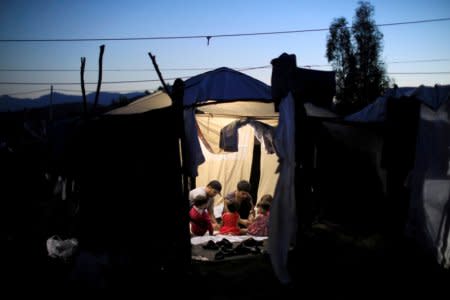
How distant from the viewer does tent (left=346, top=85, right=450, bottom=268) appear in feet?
16.7

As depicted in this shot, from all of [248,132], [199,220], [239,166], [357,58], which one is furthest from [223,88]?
[357,58]

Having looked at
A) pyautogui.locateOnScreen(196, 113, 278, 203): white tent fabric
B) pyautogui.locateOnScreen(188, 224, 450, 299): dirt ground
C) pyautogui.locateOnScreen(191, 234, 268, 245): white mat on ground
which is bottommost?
pyautogui.locateOnScreen(191, 234, 268, 245): white mat on ground

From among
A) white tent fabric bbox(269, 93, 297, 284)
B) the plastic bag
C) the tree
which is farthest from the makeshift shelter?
the tree

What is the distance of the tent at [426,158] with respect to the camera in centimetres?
510

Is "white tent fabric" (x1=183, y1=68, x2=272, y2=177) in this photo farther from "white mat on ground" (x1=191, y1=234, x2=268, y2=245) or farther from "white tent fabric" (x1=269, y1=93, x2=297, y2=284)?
"white mat on ground" (x1=191, y1=234, x2=268, y2=245)

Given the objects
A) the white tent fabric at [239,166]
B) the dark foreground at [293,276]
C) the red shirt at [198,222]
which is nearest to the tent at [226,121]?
the white tent fabric at [239,166]

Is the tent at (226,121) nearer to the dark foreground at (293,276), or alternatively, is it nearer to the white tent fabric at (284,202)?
the white tent fabric at (284,202)

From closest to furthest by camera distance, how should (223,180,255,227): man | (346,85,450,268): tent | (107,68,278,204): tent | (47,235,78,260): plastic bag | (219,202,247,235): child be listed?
(346,85,450,268): tent
(47,235,78,260): plastic bag
(107,68,278,204): tent
(219,202,247,235): child
(223,180,255,227): man

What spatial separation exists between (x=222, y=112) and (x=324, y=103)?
3166mm

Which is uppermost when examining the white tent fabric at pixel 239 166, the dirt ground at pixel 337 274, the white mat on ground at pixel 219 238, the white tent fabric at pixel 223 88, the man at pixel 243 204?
the white tent fabric at pixel 223 88

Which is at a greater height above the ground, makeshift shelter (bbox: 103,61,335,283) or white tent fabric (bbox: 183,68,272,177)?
white tent fabric (bbox: 183,68,272,177)

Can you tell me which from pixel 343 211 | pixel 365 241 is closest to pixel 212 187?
pixel 343 211

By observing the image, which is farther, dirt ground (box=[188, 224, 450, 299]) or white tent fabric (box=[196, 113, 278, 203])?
white tent fabric (box=[196, 113, 278, 203])

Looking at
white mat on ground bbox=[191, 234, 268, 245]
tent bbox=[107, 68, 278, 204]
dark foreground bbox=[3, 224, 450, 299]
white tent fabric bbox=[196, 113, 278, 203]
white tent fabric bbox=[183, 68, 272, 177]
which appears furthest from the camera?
white tent fabric bbox=[196, 113, 278, 203]
